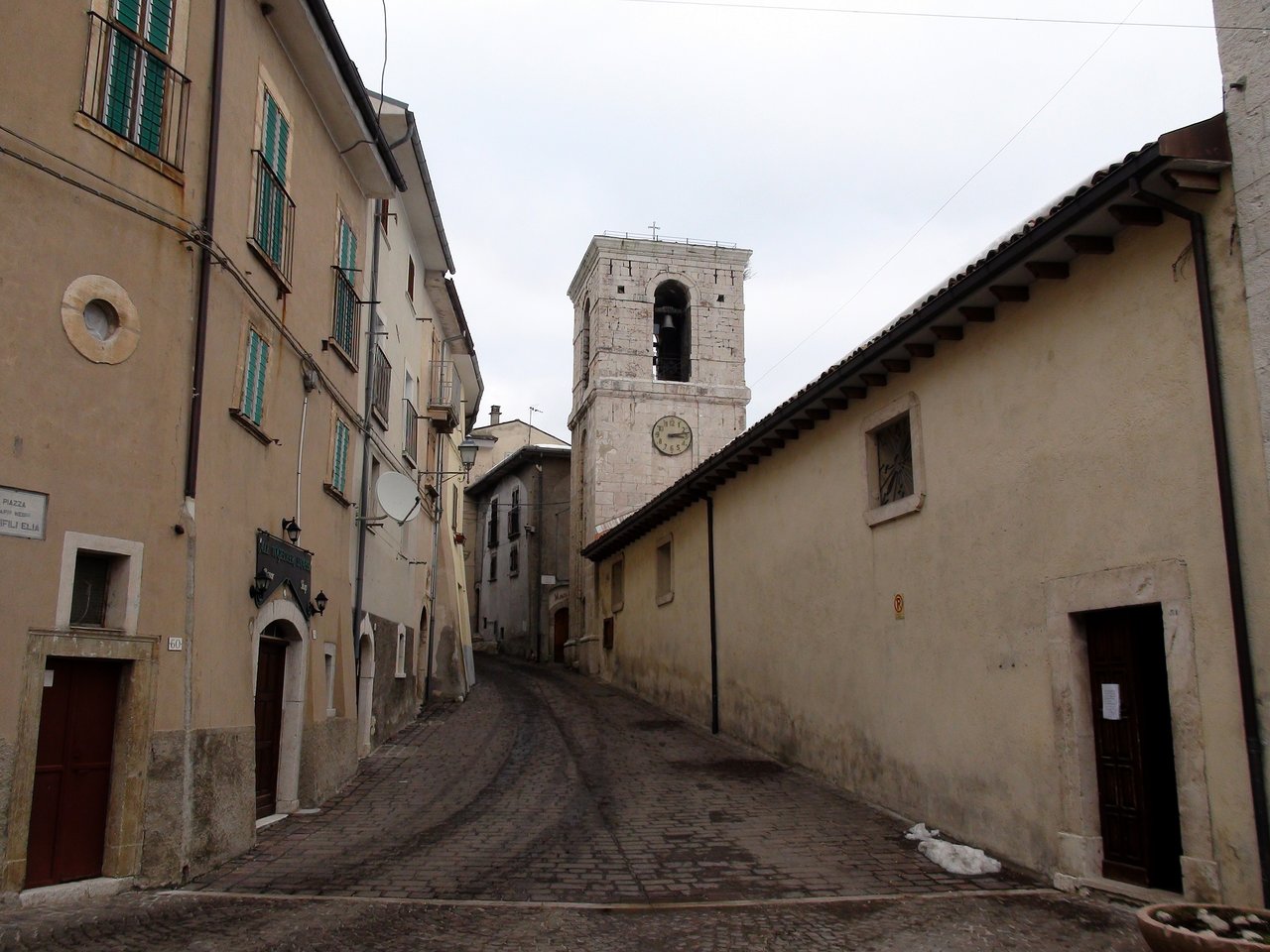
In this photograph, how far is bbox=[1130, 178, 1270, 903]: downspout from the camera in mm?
6172

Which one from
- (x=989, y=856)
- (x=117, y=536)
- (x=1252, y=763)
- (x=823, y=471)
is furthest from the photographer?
(x=823, y=471)

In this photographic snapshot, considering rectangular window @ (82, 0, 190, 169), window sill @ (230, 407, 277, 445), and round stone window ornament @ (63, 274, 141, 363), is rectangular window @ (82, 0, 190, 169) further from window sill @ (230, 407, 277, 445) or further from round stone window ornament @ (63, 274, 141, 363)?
window sill @ (230, 407, 277, 445)

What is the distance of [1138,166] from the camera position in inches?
263

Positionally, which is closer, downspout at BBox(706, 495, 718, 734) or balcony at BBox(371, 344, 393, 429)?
balcony at BBox(371, 344, 393, 429)

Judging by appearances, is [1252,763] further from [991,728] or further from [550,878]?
[550,878]

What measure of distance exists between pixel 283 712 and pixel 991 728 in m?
6.85

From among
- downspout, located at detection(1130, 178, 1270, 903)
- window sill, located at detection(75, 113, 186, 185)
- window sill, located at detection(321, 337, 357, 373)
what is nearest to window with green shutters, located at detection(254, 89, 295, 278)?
window sill, located at detection(75, 113, 186, 185)

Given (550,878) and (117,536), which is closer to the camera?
(117,536)

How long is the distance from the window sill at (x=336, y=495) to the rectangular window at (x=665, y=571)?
29.5 feet

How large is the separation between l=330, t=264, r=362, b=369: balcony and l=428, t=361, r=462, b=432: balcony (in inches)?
254

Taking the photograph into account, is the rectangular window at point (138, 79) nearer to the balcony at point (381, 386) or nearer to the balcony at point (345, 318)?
the balcony at point (345, 318)

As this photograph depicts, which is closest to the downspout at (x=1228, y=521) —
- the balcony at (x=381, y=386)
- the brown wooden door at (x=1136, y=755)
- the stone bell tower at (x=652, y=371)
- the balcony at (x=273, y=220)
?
the brown wooden door at (x=1136, y=755)

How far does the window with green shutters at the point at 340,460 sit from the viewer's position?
12202mm

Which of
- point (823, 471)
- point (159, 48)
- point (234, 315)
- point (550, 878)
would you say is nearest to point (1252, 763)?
point (550, 878)
